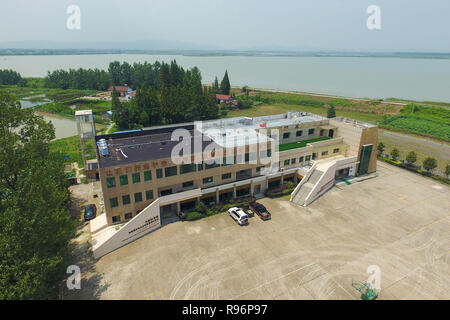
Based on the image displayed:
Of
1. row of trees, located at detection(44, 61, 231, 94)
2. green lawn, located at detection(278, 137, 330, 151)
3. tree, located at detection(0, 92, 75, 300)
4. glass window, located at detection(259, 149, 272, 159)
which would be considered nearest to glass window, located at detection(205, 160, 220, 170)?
glass window, located at detection(259, 149, 272, 159)

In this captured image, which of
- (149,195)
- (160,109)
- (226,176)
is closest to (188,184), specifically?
(149,195)

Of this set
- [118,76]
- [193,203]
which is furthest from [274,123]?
[118,76]

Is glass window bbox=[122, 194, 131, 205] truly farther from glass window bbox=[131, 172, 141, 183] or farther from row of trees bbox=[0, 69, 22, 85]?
row of trees bbox=[0, 69, 22, 85]

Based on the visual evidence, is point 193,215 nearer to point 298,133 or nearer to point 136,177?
point 136,177
